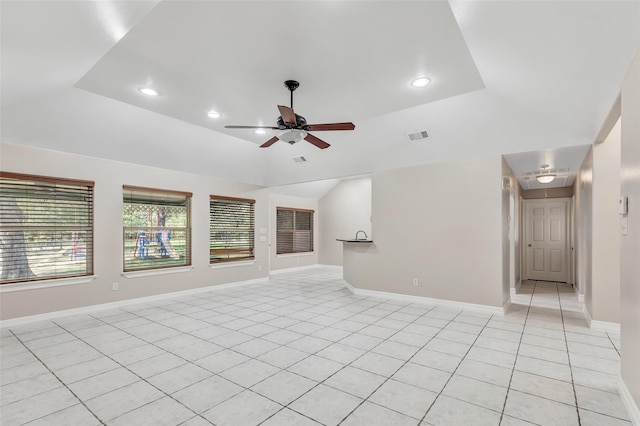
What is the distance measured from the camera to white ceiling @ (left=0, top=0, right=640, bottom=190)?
213 cm

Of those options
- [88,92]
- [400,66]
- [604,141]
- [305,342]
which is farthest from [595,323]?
[88,92]

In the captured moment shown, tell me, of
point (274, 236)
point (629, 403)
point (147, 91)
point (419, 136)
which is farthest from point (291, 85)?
point (274, 236)

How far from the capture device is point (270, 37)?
2.61 m

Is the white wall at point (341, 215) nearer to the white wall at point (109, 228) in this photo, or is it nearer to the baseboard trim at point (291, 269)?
the baseboard trim at point (291, 269)

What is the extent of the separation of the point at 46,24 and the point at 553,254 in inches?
374

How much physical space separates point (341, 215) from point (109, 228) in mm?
6380

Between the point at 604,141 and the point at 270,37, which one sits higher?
the point at 270,37

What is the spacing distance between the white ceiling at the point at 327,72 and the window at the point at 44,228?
61 cm

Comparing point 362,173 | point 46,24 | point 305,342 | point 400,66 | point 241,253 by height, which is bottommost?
point 305,342

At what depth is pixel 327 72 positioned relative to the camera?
127 inches

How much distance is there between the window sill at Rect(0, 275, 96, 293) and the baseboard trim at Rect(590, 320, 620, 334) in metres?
7.00

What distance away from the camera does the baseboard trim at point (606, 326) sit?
3787mm

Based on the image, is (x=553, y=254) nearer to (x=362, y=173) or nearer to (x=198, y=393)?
(x=362, y=173)

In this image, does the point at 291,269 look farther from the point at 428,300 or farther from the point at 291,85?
the point at 291,85
